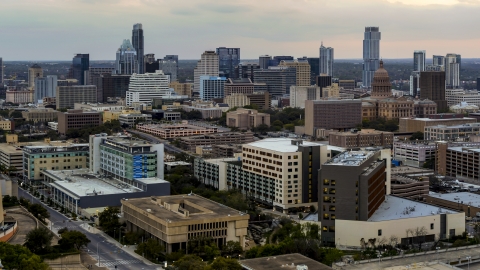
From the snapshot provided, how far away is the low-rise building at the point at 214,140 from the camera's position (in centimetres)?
6744

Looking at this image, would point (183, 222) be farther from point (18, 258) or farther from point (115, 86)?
point (115, 86)

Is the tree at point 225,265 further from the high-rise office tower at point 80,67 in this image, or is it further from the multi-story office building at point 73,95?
the high-rise office tower at point 80,67

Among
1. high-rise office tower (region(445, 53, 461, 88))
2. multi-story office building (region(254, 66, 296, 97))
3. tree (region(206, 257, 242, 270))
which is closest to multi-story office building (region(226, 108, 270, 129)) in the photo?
multi-story office building (region(254, 66, 296, 97))

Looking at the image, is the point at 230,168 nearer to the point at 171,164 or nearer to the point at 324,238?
the point at 171,164

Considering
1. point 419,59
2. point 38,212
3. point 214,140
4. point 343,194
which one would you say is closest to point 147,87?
point 214,140

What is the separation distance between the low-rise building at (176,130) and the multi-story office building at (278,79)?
2130 inches

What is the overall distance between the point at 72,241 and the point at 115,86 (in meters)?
93.9

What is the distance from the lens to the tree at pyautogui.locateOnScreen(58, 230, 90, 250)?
3288 cm

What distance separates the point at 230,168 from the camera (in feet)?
157

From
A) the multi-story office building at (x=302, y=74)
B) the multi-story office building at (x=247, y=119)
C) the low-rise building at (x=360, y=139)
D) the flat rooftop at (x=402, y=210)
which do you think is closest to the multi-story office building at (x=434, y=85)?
the multi-story office building at (x=247, y=119)

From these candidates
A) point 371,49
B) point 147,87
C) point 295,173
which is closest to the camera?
point 295,173

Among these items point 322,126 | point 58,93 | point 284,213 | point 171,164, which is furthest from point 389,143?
point 58,93

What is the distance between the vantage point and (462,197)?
43.8 meters

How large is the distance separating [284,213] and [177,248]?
10033 mm
